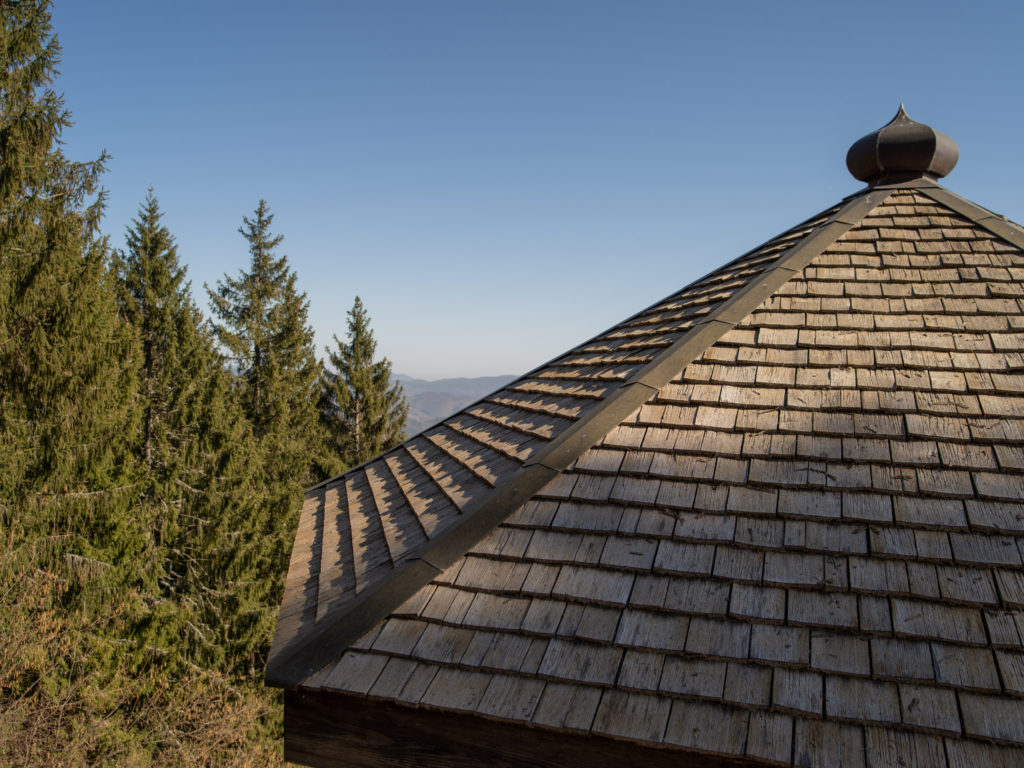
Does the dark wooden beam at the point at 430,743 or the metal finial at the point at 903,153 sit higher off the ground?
A: the metal finial at the point at 903,153

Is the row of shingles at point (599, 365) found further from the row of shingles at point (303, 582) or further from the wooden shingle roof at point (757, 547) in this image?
the row of shingles at point (303, 582)

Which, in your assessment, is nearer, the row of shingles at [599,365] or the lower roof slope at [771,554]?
the lower roof slope at [771,554]

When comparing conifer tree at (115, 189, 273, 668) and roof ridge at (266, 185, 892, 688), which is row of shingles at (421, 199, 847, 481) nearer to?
roof ridge at (266, 185, 892, 688)

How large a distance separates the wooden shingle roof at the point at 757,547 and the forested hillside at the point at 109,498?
31.8 ft

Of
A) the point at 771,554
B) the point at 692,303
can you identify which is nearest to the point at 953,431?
the point at 771,554

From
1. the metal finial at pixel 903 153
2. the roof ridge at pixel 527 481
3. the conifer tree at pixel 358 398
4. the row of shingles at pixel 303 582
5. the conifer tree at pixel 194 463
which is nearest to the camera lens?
the roof ridge at pixel 527 481

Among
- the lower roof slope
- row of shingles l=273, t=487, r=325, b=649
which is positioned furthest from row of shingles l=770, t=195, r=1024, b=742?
row of shingles l=273, t=487, r=325, b=649

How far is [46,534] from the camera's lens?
10.8 metres

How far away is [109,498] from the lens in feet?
38.1

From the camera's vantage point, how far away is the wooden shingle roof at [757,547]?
1.82 meters

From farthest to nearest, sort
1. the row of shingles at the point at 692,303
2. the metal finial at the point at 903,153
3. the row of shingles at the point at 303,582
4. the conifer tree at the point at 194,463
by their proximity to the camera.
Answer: the conifer tree at the point at 194,463 → the metal finial at the point at 903,153 → the row of shingles at the point at 692,303 → the row of shingles at the point at 303,582

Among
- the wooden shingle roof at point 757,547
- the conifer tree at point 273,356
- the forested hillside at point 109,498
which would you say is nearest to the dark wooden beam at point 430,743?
the wooden shingle roof at point 757,547

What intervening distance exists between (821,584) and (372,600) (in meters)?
1.63

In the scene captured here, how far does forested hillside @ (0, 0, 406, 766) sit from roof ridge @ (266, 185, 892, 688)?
34.5 feet
